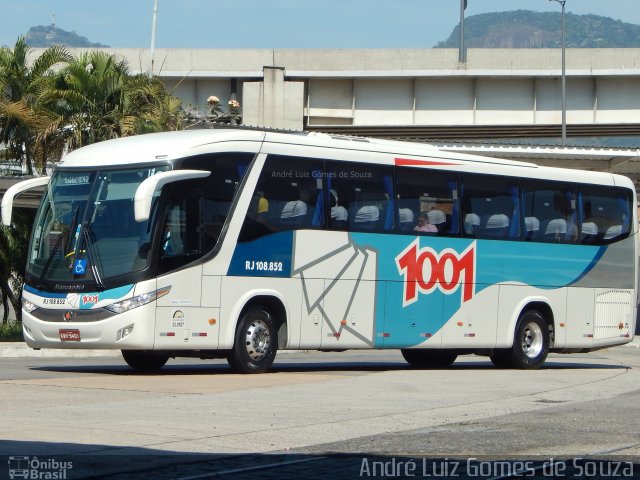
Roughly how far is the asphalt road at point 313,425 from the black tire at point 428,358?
311cm

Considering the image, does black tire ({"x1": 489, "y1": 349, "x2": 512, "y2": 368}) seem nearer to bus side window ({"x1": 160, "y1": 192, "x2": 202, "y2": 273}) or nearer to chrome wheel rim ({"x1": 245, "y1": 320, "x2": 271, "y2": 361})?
chrome wheel rim ({"x1": 245, "y1": 320, "x2": 271, "y2": 361})

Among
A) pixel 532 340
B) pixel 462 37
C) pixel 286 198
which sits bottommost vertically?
pixel 532 340

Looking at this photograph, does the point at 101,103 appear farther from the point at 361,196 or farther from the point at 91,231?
the point at 91,231

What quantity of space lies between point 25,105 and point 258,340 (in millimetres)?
15660

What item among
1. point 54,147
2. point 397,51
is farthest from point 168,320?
point 397,51

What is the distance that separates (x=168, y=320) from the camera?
58.5ft

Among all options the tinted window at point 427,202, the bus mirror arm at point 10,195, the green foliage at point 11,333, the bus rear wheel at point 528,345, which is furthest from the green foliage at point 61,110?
the bus rear wheel at point 528,345

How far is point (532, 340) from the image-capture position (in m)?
22.9

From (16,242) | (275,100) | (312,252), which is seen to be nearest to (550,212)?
(312,252)

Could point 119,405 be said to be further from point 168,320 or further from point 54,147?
point 54,147

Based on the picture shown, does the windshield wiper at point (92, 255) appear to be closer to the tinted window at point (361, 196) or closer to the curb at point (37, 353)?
the tinted window at point (361, 196)

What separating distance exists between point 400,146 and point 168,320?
207 inches

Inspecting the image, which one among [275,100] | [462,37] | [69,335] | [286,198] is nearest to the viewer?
[69,335]

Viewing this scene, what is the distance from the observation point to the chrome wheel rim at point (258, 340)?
18750 millimetres
